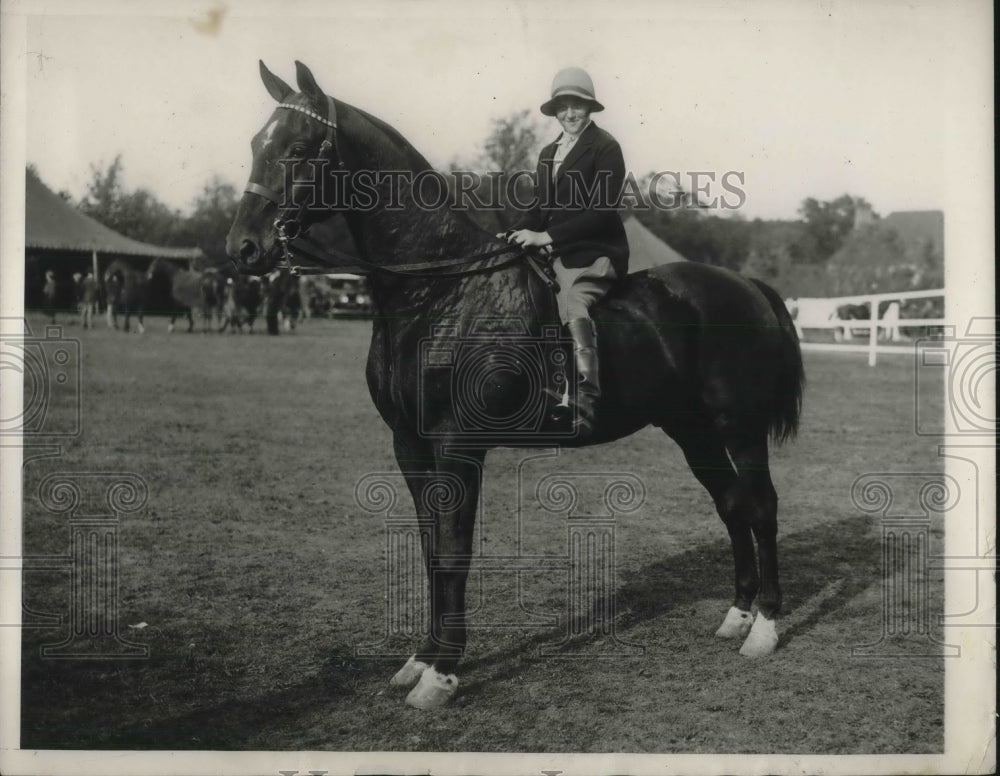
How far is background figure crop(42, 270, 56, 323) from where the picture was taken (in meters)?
6.51

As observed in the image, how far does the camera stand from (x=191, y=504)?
7648mm

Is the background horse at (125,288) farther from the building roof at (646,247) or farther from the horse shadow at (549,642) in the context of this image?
the building roof at (646,247)

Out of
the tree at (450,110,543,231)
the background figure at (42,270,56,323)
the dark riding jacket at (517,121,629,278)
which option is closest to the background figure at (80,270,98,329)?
the background figure at (42,270,56,323)

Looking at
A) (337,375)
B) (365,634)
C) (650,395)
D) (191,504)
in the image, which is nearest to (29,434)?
(365,634)

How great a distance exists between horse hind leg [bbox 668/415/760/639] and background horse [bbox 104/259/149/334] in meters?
8.18

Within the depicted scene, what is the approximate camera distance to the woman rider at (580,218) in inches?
171

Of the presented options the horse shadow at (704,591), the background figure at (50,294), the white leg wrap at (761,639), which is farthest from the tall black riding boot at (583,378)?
the background figure at (50,294)

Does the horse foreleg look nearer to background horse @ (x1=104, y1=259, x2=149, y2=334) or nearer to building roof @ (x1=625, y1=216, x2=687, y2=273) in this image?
background horse @ (x1=104, y1=259, x2=149, y2=334)

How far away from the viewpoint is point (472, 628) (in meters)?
5.16

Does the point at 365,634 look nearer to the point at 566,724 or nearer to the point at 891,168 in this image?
the point at 566,724

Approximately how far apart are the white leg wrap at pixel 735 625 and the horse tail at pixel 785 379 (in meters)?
1.11

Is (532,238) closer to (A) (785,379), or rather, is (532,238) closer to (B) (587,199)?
(B) (587,199)

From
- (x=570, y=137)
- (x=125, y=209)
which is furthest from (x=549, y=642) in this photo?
(x=125, y=209)

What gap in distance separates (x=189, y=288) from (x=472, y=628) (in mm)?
11686
